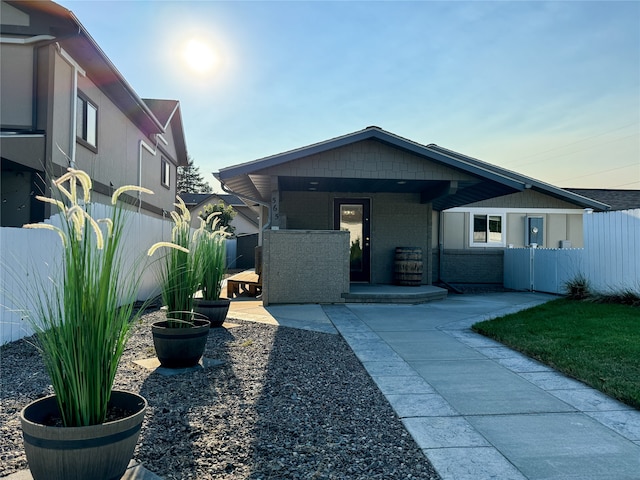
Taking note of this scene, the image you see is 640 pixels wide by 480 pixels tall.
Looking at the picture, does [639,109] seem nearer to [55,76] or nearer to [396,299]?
[396,299]

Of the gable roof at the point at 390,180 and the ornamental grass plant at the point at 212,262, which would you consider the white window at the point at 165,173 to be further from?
the ornamental grass plant at the point at 212,262

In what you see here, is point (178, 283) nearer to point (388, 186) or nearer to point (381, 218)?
point (388, 186)

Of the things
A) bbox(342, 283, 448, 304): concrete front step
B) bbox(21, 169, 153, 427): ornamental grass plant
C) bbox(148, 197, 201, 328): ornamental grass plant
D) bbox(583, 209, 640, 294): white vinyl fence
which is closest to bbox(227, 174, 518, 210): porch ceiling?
bbox(583, 209, 640, 294): white vinyl fence

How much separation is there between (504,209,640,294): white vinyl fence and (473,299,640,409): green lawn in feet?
3.66

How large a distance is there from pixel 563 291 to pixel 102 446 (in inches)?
466

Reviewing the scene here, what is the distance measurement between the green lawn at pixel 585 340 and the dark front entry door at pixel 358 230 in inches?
178

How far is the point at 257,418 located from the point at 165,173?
17.1 meters

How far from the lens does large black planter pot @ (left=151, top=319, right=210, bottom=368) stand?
172 inches

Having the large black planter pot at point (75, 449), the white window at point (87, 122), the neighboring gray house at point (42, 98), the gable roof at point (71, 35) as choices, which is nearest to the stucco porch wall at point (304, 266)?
Answer: the neighboring gray house at point (42, 98)

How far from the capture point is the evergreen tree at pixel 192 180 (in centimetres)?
6288

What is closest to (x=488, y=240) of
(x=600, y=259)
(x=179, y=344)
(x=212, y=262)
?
(x=600, y=259)

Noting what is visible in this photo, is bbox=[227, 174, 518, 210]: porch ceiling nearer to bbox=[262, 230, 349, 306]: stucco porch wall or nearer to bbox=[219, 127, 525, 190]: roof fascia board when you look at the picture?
bbox=[219, 127, 525, 190]: roof fascia board

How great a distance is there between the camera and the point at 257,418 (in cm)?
325

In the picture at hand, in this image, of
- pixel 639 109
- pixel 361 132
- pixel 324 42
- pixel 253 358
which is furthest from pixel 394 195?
pixel 639 109
